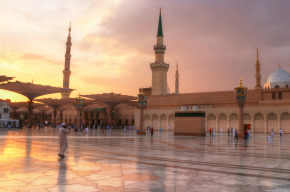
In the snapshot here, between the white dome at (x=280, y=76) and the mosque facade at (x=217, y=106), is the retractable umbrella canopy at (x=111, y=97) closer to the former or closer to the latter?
the mosque facade at (x=217, y=106)

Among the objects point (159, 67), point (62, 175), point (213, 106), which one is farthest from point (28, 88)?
point (62, 175)

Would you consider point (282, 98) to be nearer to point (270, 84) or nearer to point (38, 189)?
point (270, 84)

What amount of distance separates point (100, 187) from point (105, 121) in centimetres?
6951

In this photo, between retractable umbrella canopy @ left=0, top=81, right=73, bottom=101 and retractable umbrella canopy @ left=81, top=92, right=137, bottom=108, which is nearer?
retractable umbrella canopy @ left=0, top=81, right=73, bottom=101

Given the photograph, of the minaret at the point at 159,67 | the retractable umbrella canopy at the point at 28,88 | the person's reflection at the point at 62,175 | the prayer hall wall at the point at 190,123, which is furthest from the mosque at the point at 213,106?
the person's reflection at the point at 62,175

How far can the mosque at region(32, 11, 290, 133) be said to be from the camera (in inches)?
1662

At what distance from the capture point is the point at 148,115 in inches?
2309

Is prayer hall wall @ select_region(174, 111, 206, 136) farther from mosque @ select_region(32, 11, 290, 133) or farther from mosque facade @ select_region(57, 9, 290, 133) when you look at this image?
mosque @ select_region(32, 11, 290, 133)

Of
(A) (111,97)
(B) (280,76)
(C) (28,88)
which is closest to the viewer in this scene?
(C) (28,88)

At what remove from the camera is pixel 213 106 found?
52.0 metres

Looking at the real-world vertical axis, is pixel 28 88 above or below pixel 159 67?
below

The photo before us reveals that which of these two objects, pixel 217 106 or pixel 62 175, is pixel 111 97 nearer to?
pixel 217 106

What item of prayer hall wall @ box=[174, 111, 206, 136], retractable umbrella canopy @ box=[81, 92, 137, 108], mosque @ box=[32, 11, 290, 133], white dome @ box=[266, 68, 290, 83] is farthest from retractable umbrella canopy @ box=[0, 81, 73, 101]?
white dome @ box=[266, 68, 290, 83]

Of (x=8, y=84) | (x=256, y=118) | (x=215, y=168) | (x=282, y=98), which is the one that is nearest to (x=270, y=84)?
(x=282, y=98)
